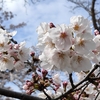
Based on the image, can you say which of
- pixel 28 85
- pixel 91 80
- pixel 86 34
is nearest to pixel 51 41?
pixel 86 34

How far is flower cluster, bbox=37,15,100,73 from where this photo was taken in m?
1.22

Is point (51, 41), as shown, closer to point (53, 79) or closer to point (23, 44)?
point (23, 44)

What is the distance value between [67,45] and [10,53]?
40cm

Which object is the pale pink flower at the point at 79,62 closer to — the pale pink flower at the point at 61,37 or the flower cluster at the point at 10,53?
the pale pink flower at the point at 61,37

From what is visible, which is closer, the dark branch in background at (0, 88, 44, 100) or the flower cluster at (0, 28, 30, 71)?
the dark branch in background at (0, 88, 44, 100)

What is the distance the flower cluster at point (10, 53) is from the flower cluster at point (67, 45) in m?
0.24

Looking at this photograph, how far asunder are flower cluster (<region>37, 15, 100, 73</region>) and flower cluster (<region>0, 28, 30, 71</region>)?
0.78 feet

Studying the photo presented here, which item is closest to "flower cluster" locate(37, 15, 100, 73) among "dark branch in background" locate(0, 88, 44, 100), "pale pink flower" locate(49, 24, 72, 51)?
"pale pink flower" locate(49, 24, 72, 51)

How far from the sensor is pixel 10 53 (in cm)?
147

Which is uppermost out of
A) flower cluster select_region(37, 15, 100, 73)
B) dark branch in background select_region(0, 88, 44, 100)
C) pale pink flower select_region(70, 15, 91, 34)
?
pale pink flower select_region(70, 15, 91, 34)

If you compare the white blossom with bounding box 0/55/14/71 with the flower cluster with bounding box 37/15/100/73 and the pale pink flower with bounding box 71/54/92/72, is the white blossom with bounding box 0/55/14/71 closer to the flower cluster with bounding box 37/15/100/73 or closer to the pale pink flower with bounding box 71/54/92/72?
the flower cluster with bounding box 37/15/100/73

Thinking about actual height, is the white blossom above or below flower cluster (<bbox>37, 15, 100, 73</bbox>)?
above

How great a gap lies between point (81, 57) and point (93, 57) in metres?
0.07

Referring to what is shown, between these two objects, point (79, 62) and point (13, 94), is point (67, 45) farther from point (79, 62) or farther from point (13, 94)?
point (13, 94)
